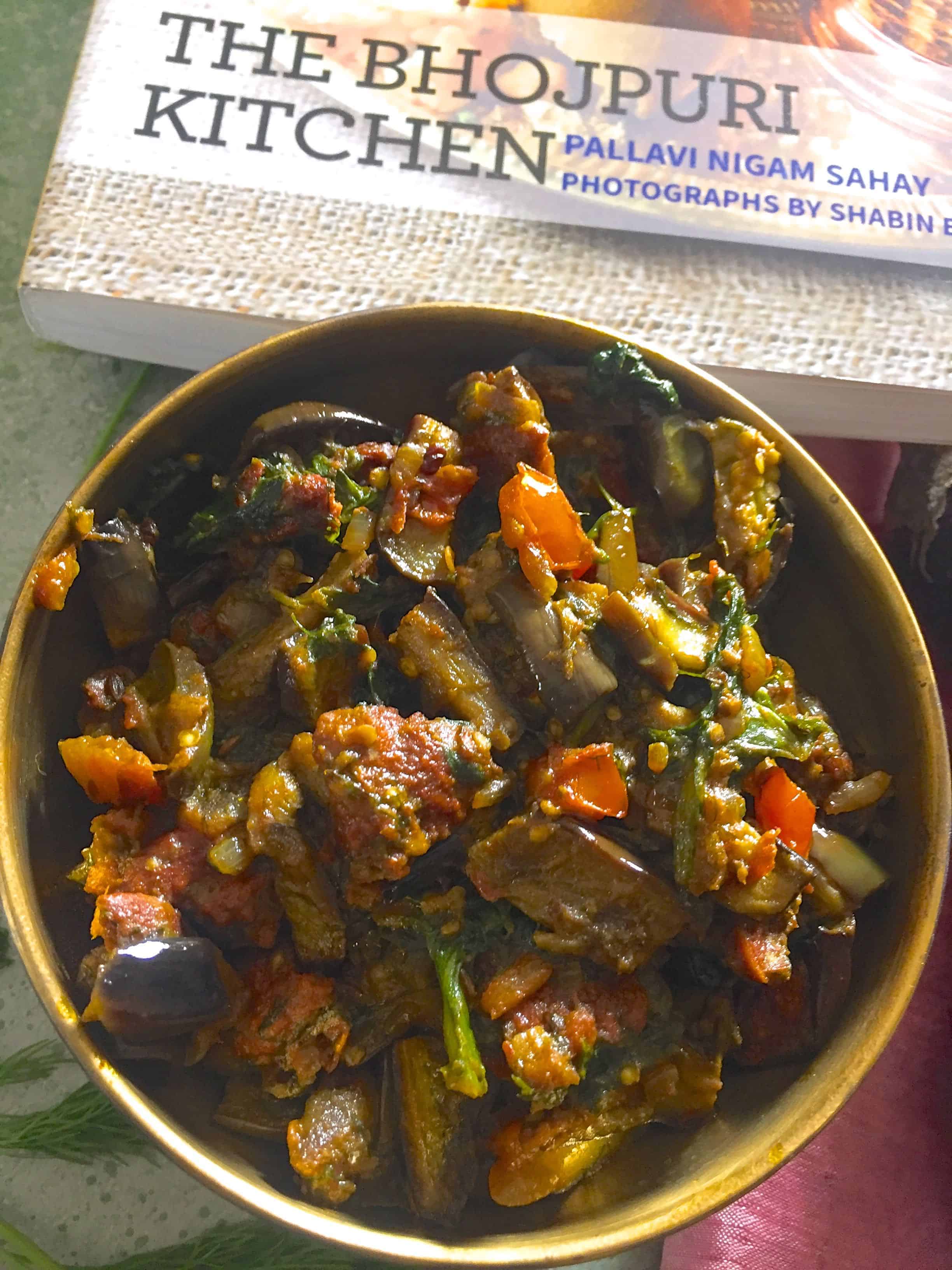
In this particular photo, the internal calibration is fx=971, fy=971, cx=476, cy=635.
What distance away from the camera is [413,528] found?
4.24ft

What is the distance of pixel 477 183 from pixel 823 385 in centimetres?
74

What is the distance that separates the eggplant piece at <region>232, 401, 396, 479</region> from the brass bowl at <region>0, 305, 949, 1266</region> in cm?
5

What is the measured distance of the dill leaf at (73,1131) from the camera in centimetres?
154

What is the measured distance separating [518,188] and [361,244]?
318 mm

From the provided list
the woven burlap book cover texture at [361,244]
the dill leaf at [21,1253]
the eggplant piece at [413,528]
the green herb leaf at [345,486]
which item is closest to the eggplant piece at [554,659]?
the eggplant piece at [413,528]

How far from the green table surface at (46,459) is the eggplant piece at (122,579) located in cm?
59

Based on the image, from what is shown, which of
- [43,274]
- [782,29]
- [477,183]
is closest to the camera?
[43,274]

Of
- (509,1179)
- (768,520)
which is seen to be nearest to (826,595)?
(768,520)

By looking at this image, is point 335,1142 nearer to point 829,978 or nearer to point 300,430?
point 829,978

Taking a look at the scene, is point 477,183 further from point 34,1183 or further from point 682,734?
point 34,1183

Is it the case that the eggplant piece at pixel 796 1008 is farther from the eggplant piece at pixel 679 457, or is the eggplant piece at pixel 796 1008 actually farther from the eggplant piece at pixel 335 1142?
the eggplant piece at pixel 679 457

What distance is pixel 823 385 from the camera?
176 centimetres

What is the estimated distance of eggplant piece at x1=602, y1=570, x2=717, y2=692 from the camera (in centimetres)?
124

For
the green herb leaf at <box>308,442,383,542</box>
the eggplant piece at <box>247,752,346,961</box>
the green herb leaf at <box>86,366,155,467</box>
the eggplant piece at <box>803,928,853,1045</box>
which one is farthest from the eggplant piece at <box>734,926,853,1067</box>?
the green herb leaf at <box>86,366,155,467</box>
